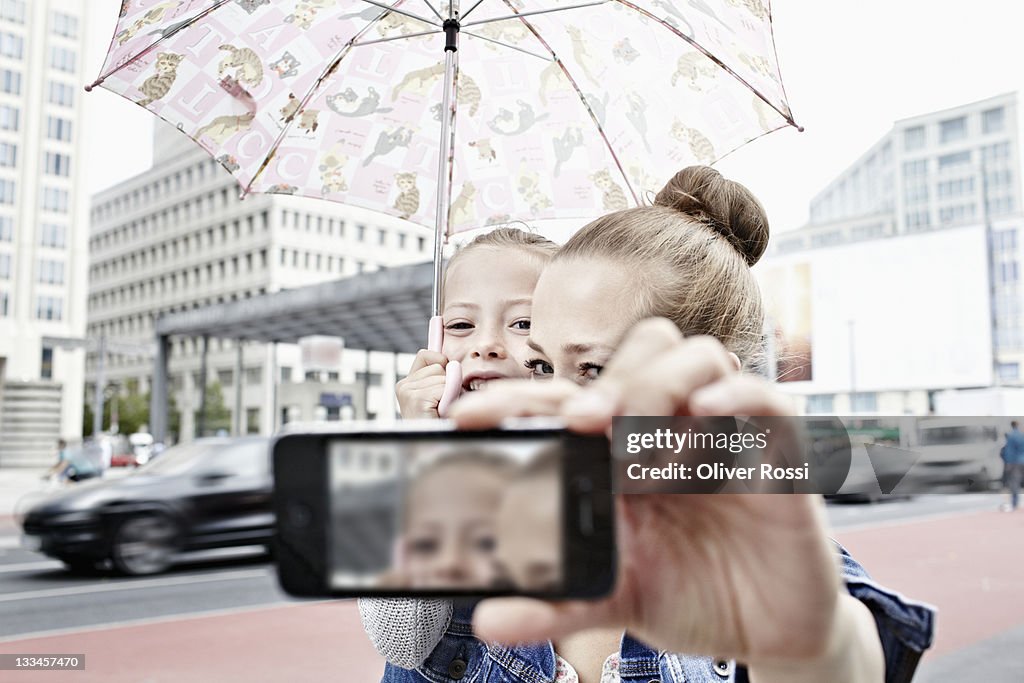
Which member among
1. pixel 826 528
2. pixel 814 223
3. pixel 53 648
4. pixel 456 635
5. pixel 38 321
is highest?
pixel 814 223

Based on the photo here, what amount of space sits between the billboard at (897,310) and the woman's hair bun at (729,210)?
36.8 metres

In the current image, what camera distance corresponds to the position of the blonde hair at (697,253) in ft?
3.90

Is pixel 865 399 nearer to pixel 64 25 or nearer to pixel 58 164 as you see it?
pixel 58 164

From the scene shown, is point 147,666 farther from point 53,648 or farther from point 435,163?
point 435,163

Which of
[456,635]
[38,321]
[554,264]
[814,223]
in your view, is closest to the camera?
[554,264]

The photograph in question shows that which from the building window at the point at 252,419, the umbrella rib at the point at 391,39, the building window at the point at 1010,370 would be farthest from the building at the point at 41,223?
the building window at the point at 1010,370

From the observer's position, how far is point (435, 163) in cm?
228

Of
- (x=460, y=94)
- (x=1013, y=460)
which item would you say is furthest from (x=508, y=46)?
(x=1013, y=460)

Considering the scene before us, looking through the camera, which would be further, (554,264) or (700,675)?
(554,264)

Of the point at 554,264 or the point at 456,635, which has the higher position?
the point at 554,264

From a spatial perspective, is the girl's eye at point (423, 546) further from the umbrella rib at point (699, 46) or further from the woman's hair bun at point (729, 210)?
the umbrella rib at point (699, 46)

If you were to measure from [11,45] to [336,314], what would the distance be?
3791cm

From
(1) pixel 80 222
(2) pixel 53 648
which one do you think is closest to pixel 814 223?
(1) pixel 80 222

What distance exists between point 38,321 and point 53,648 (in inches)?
1611
